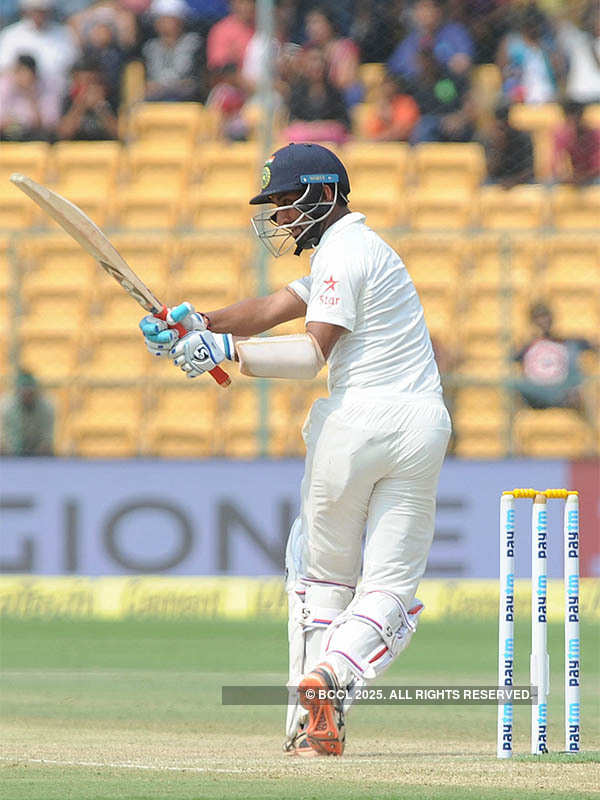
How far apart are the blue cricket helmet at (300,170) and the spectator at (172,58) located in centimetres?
891

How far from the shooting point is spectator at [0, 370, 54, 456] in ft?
38.8

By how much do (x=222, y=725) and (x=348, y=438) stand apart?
1735 mm

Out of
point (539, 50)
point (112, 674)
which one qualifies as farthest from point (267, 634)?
point (539, 50)

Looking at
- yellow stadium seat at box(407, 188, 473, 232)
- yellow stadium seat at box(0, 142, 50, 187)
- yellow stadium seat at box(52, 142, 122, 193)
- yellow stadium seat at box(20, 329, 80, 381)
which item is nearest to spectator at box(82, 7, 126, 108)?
yellow stadium seat at box(52, 142, 122, 193)

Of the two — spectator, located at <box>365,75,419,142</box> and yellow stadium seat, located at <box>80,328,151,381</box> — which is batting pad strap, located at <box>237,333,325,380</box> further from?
spectator, located at <box>365,75,419,142</box>

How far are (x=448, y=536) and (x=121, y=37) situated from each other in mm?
5667

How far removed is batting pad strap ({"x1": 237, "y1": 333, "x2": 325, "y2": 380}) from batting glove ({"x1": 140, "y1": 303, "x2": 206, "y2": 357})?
25 centimetres

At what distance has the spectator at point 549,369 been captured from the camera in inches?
459

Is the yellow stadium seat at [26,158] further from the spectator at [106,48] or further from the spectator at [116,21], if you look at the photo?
the spectator at [116,21]

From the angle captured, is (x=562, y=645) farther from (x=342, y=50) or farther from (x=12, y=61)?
(x=12, y=61)

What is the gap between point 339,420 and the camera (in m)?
5.61

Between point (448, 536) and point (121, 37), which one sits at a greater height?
point (121, 37)

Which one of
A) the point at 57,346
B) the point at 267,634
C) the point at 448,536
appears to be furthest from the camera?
the point at 57,346

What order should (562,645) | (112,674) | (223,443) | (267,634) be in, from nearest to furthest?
(112,674) < (562,645) < (267,634) < (223,443)
